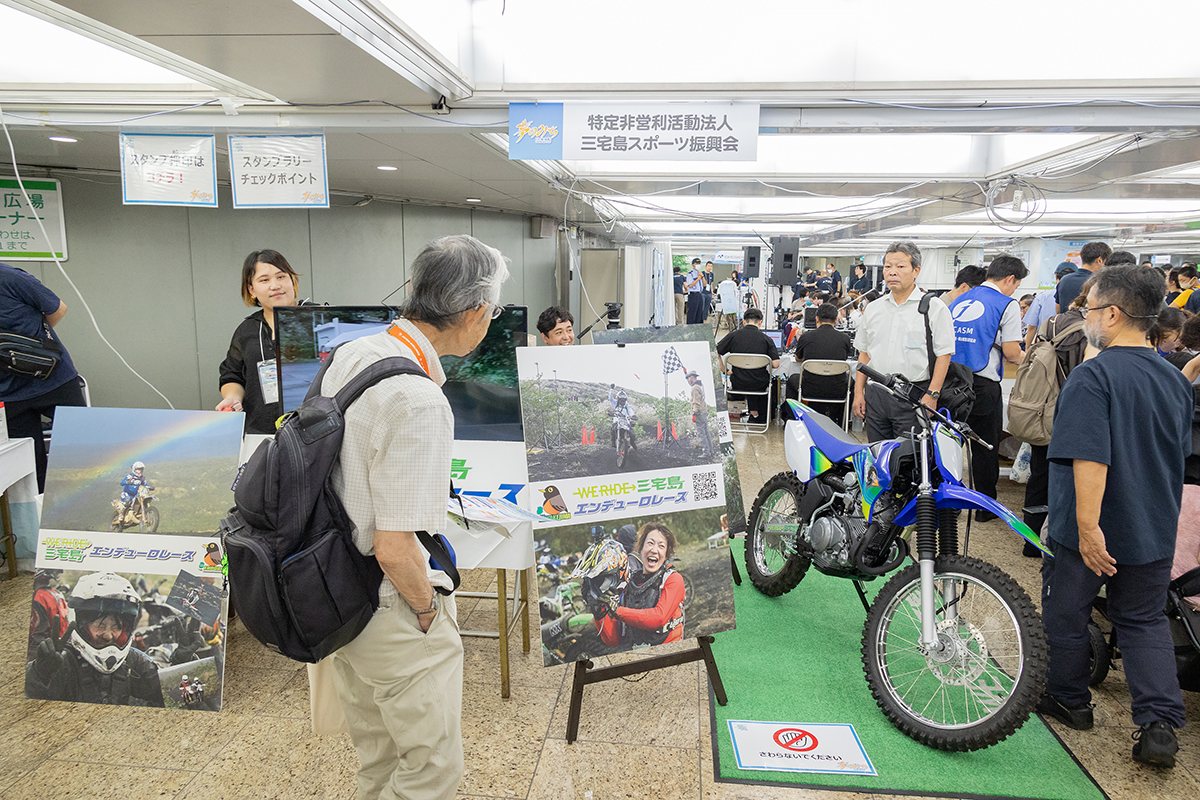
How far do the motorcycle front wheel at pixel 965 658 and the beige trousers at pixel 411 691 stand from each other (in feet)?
5.08

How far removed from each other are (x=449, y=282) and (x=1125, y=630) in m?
2.39

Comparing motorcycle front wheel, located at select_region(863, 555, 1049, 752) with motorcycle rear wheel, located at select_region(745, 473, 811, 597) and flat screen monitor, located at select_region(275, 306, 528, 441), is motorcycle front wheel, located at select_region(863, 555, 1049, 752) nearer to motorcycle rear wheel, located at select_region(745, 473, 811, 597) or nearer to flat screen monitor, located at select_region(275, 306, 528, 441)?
motorcycle rear wheel, located at select_region(745, 473, 811, 597)

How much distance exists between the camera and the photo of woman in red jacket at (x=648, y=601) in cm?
212

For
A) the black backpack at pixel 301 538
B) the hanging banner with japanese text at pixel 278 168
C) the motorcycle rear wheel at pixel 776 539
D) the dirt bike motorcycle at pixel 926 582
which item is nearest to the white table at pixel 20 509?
the hanging banner with japanese text at pixel 278 168

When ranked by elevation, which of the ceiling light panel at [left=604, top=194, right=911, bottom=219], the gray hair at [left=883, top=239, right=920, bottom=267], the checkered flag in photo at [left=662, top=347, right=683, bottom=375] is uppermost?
the ceiling light panel at [left=604, top=194, right=911, bottom=219]

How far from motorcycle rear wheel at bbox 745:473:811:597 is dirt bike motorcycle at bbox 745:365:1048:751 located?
0.12 metres

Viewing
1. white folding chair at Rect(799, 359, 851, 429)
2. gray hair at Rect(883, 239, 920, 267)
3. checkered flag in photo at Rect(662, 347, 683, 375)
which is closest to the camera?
checkered flag in photo at Rect(662, 347, 683, 375)

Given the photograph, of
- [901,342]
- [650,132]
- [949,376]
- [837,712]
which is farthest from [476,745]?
[949,376]

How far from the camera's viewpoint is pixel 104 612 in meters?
2.35

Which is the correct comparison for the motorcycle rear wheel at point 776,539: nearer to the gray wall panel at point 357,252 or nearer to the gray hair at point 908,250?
the gray hair at point 908,250

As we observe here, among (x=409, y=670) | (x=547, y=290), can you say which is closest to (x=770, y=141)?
(x=409, y=670)

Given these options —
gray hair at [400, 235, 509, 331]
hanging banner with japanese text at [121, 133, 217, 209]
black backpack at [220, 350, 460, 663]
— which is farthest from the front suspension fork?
hanging banner with japanese text at [121, 133, 217, 209]

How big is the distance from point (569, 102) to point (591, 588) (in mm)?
2335

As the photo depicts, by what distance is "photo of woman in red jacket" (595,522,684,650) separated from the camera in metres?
2.12
